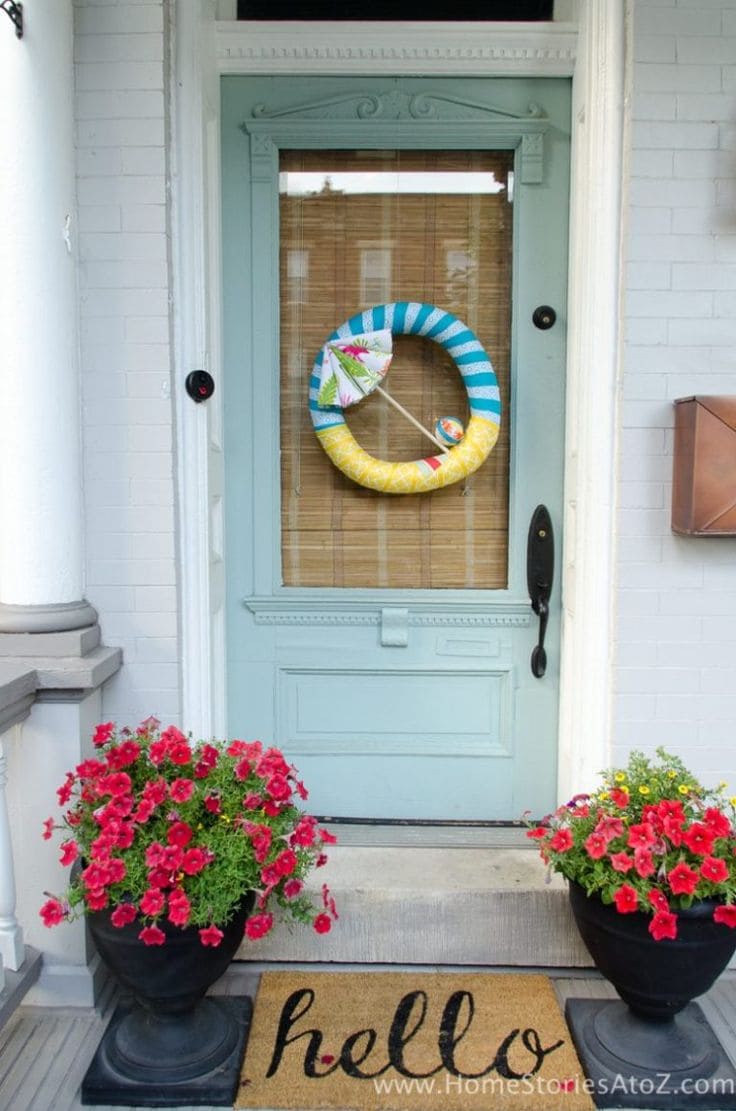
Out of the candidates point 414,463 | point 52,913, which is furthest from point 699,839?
point 52,913

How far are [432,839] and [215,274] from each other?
1.86 meters

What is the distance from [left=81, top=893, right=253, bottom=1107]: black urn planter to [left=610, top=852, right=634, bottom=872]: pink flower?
83 cm

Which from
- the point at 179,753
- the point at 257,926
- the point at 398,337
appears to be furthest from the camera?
the point at 398,337

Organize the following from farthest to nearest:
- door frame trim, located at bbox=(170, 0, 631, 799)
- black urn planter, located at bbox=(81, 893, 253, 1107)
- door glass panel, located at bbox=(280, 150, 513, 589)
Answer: door glass panel, located at bbox=(280, 150, 513, 589), door frame trim, located at bbox=(170, 0, 631, 799), black urn planter, located at bbox=(81, 893, 253, 1107)

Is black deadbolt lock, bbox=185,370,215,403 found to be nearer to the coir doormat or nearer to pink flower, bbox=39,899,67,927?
pink flower, bbox=39,899,67,927

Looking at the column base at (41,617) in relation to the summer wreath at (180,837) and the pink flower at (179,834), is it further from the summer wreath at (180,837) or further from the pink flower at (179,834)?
the pink flower at (179,834)

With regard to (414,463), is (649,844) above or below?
below

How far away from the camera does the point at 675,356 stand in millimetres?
2289

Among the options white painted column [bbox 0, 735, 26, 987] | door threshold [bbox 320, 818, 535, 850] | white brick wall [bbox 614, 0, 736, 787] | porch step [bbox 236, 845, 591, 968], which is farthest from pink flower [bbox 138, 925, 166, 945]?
white brick wall [bbox 614, 0, 736, 787]

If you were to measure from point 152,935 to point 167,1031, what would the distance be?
0.40 meters

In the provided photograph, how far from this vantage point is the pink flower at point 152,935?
5.86ft

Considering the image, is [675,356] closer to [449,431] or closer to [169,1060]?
[449,431]

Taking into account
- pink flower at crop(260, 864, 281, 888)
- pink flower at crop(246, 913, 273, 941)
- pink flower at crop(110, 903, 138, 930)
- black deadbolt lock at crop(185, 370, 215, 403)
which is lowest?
pink flower at crop(246, 913, 273, 941)

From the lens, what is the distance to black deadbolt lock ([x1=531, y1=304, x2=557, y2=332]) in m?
2.61
